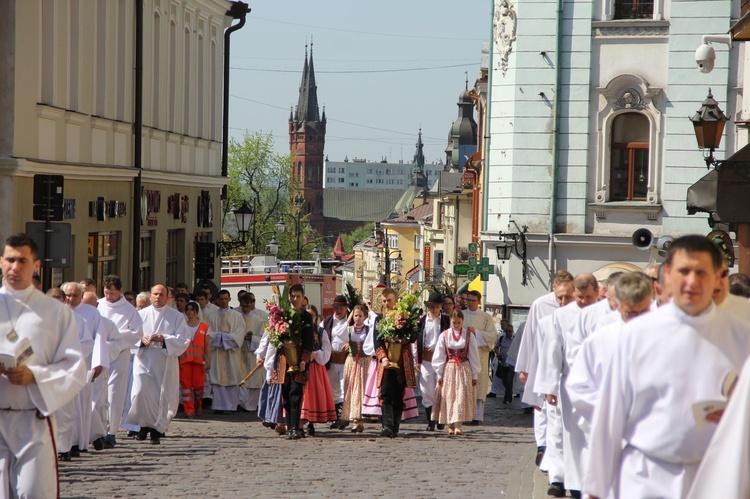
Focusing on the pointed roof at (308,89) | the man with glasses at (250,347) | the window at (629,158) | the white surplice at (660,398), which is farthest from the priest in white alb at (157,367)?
the pointed roof at (308,89)

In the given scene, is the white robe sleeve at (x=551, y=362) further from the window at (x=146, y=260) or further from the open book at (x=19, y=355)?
the window at (x=146, y=260)

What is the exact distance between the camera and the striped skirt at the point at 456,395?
54.6 feet

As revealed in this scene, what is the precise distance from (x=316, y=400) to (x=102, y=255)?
27.2ft

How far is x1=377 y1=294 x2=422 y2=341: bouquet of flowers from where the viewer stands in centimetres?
1630

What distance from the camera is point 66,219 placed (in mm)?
20562

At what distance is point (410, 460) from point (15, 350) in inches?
256

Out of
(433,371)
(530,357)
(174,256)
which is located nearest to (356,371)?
(433,371)

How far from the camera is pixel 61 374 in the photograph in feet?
25.9

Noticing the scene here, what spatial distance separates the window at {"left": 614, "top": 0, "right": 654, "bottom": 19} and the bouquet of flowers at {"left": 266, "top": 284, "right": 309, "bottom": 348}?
15766 mm

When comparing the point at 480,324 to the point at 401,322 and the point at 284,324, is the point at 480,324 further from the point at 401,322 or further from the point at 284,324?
the point at 284,324

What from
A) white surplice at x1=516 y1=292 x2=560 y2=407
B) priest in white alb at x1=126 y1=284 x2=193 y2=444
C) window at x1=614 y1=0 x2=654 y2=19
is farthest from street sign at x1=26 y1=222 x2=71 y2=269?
window at x1=614 y1=0 x2=654 y2=19

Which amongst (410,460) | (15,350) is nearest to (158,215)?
(410,460)

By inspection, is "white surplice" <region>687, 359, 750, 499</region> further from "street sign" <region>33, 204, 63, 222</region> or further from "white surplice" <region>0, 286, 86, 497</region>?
"street sign" <region>33, 204, 63, 222</region>

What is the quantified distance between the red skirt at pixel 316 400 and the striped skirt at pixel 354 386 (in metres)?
0.82
